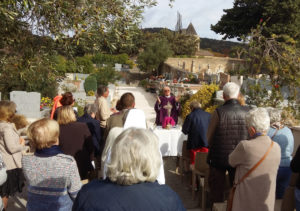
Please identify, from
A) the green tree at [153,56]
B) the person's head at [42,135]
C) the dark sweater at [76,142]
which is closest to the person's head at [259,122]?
the person's head at [42,135]

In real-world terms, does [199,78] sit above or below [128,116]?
above

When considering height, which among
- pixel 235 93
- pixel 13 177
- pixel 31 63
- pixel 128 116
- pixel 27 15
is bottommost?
pixel 13 177

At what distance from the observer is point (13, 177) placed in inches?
134

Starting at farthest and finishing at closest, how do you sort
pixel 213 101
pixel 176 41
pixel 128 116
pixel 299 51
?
pixel 176 41, pixel 213 101, pixel 299 51, pixel 128 116

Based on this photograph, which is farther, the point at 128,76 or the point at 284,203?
the point at 128,76

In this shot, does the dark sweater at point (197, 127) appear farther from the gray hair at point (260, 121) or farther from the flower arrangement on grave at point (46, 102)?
the flower arrangement on grave at point (46, 102)

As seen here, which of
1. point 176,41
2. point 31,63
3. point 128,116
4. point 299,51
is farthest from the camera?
point 176,41

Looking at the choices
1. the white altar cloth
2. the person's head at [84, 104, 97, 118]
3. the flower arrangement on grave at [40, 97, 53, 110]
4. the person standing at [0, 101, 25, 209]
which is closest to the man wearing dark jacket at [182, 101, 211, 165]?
the white altar cloth

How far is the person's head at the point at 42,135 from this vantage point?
7.88 ft

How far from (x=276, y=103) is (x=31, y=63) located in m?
5.10

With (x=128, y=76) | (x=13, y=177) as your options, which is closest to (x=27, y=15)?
(x=13, y=177)

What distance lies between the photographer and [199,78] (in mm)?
22438

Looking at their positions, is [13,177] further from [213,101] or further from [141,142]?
[213,101]

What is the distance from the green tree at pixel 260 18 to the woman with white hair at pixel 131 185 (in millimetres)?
30380
